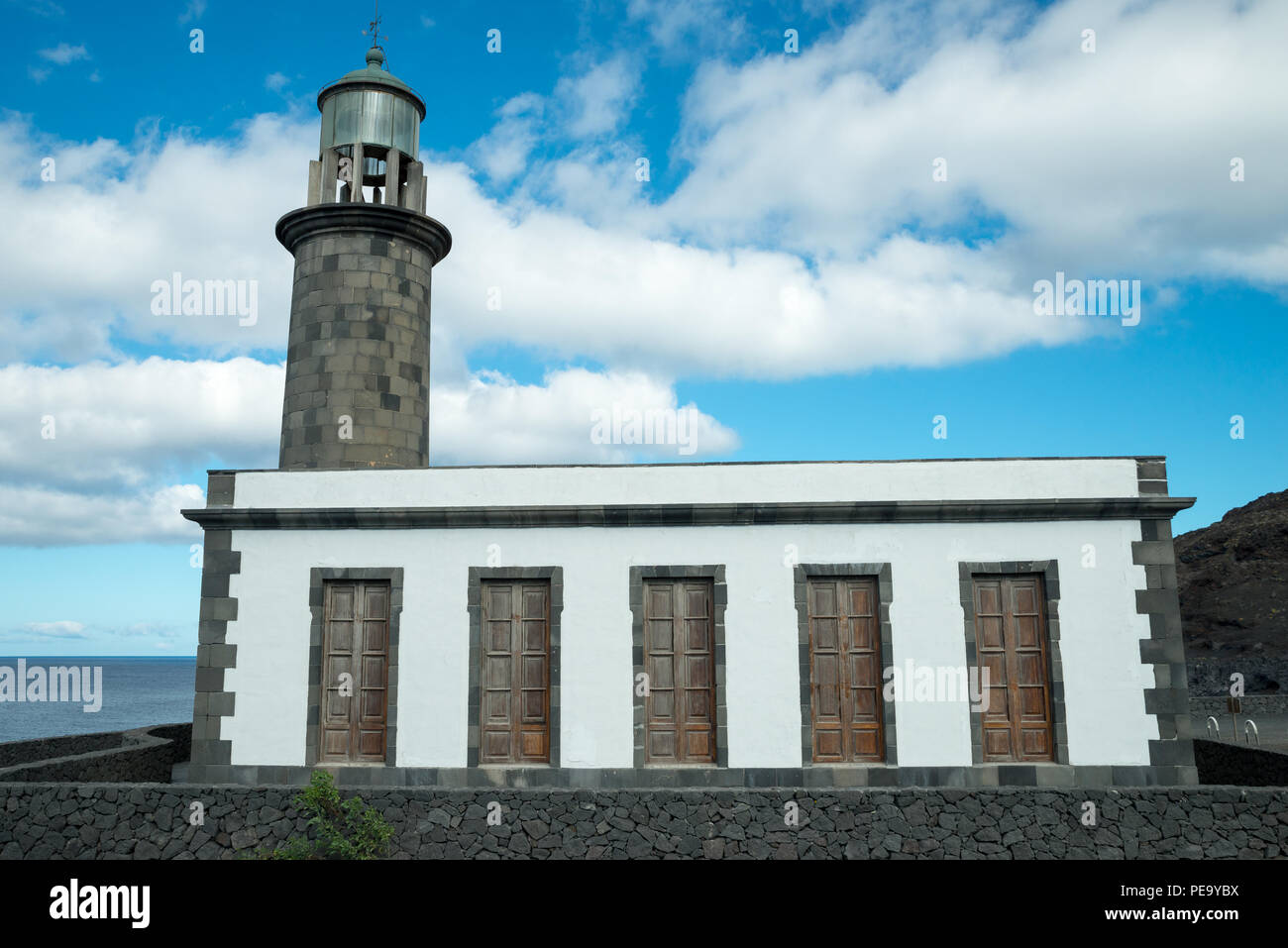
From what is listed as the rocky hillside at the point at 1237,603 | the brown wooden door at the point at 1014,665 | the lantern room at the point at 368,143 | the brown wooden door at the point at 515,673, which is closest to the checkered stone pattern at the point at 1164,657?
the brown wooden door at the point at 1014,665

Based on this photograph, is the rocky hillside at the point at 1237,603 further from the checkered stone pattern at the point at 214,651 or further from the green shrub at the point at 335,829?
the checkered stone pattern at the point at 214,651

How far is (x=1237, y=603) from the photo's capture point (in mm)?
44312

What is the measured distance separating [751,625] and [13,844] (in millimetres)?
9035

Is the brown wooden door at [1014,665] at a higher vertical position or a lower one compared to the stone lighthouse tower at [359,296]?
lower

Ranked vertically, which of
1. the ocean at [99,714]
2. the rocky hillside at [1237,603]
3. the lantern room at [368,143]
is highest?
the lantern room at [368,143]

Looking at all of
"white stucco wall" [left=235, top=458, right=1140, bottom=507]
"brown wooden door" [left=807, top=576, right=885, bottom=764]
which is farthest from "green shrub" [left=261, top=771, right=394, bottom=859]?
"brown wooden door" [left=807, top=576, right=885, bottom=764]

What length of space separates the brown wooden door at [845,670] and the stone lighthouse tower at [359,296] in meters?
8.22

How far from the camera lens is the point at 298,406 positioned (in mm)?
16922

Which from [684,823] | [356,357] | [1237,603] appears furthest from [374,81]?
[1237,603]

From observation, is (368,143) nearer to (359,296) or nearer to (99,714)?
(359,296)

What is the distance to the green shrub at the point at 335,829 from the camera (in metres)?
10.3

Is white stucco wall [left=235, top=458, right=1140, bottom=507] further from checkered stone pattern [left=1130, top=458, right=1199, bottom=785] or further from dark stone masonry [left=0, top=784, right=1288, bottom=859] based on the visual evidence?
dark stone masonry [left=0, top=784, right=1288, bottom=859]

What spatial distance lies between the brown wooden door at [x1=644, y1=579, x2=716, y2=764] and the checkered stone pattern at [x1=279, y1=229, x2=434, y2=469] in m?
6.47
